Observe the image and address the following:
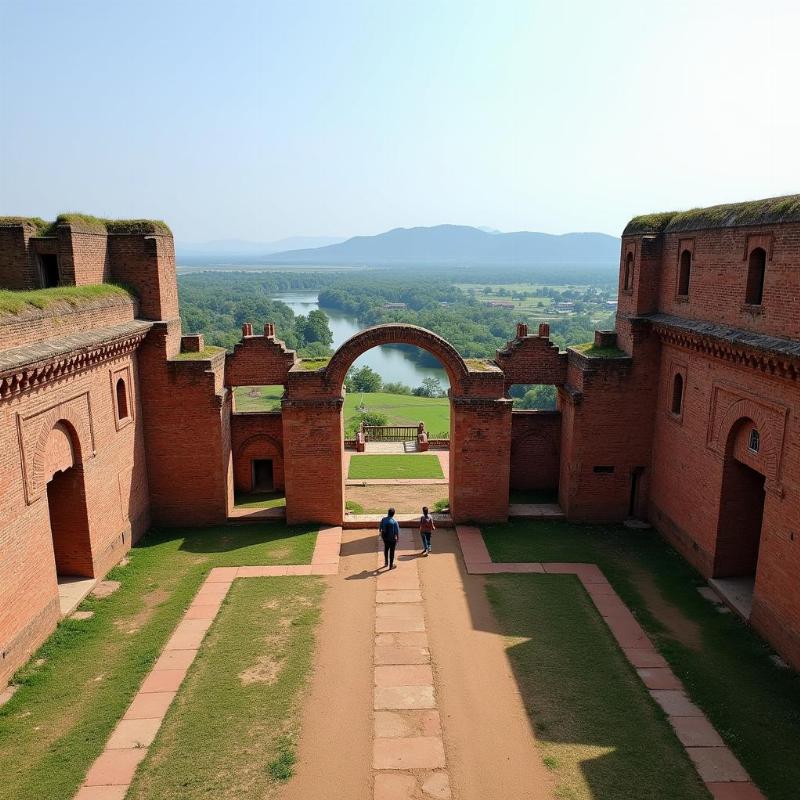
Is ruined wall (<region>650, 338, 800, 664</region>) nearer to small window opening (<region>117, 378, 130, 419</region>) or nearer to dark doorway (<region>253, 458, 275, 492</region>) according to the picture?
dark doorway (<region>253, 458, 275, 492</region>)

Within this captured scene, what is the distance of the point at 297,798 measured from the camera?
28.0ft

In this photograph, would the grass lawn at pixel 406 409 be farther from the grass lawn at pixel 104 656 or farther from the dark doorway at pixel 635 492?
the grass lawn at pixel 104 656

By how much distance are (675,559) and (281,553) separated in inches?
381

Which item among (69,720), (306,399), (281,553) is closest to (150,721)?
(69,720)

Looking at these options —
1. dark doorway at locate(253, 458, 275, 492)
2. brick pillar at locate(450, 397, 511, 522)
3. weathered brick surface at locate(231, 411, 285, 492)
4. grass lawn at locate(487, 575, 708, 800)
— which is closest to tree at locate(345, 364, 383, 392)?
dark doorway at locate(253, 458, 275, 492)

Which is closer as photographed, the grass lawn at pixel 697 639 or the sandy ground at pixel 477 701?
the sandy ground at pixel 477 701

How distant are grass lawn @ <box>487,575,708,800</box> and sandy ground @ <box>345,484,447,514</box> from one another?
6068 millimetres

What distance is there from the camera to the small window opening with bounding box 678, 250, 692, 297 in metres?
16.1

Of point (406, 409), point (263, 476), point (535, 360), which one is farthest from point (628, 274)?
point (406, 409)

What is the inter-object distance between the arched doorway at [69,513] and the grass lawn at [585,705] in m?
8.94

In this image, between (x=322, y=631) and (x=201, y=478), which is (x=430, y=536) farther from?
(x=201, y=478)

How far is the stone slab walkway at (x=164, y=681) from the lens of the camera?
8.88 meters

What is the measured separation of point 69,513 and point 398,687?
26.5 feet

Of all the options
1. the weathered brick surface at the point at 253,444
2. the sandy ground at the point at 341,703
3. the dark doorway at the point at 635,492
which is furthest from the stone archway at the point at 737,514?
the weathered brick surface at the point at 253,444
